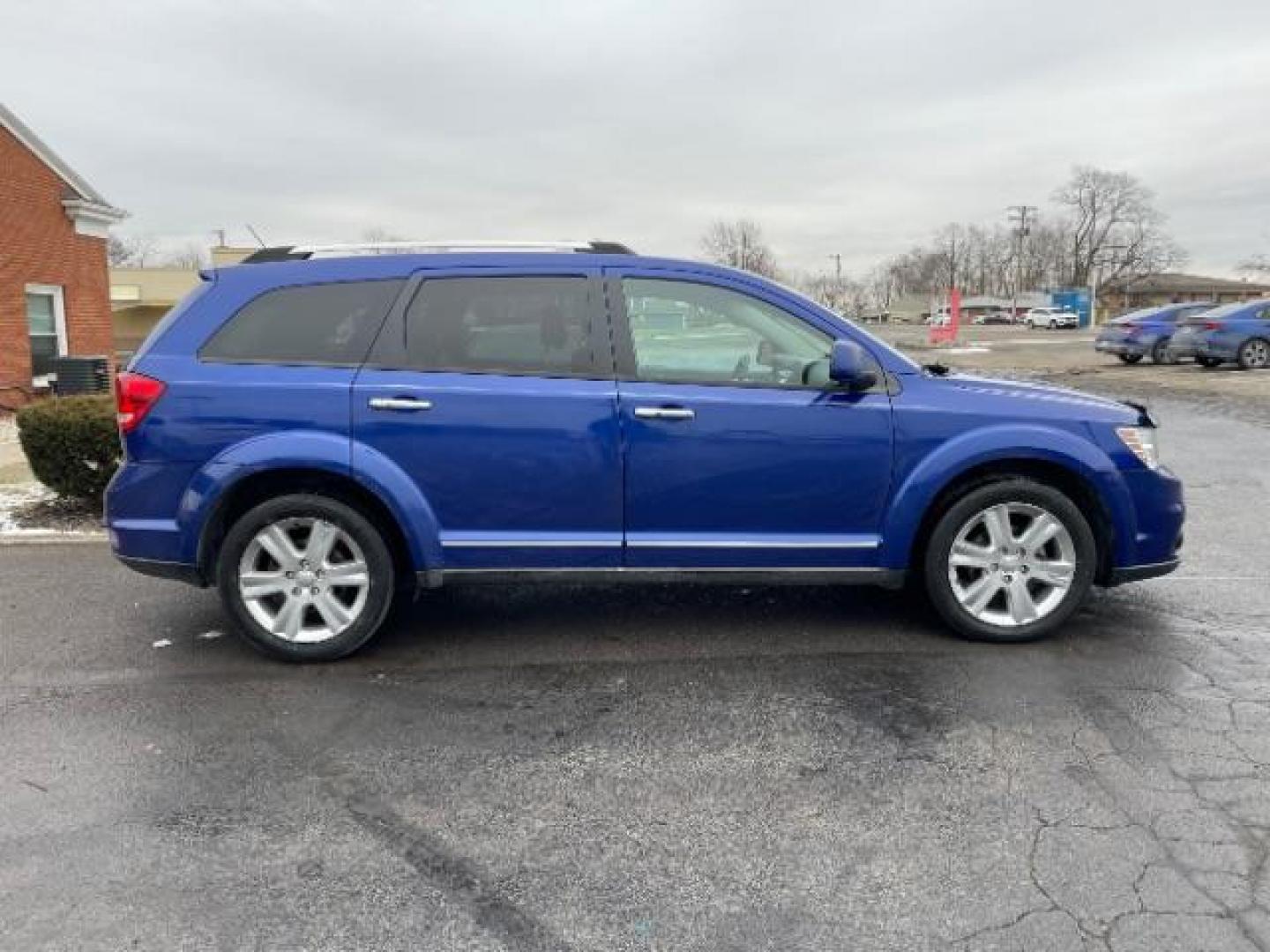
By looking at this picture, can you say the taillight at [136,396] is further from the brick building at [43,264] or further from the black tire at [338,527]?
the brick building at [43,264]

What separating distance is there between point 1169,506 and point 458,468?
330 cm

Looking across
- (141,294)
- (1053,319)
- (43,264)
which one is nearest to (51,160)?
(43,264)

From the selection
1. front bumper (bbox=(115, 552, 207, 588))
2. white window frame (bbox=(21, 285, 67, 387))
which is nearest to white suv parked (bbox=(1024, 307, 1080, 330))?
white window frame (bbox=(21, 285, 67, 387))

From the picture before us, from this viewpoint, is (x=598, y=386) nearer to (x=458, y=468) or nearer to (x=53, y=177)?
(x=458, y=468)

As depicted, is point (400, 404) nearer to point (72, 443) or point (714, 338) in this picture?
point (714, 338)

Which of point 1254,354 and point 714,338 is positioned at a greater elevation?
point 714,338

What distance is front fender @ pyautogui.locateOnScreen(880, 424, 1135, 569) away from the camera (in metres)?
4.25

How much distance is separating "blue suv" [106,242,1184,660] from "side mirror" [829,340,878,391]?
0.01 metres

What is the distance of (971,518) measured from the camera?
14.2 ft

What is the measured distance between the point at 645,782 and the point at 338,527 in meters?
1.86

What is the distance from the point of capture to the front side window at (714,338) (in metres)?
4.25

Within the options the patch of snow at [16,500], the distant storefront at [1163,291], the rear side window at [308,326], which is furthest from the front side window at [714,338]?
the distant storefront at [1163,291]

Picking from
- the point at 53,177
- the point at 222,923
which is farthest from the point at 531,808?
the point at 53,177

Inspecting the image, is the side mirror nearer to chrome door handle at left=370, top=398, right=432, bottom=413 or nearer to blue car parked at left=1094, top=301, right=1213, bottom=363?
chrome door handle at left=370, top=398, right=432, bottom=413
